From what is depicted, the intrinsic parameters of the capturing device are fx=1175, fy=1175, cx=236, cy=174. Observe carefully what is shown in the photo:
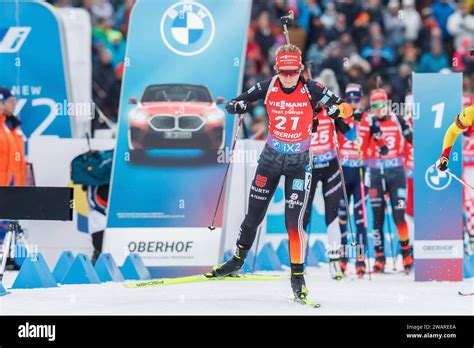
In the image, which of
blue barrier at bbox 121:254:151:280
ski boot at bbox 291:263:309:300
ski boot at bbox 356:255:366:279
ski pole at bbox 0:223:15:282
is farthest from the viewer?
ski boot at bbox 356:255:366:279

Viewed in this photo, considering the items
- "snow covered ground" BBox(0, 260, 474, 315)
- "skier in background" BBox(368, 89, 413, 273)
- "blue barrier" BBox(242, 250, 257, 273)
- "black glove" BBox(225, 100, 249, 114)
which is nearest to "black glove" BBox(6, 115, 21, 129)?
"snow covered ground" BBox(0, 260, 474, 315)

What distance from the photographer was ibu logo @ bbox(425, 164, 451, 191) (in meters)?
13.2

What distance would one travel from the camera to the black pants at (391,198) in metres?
14.6

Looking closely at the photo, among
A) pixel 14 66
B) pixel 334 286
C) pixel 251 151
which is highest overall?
pixel 14 66

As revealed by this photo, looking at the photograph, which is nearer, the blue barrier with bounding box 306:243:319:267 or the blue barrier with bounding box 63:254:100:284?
the blue barrier with bounding box 63:254:100:284

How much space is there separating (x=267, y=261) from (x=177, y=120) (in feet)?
7.07

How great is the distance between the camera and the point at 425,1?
71.9 ft

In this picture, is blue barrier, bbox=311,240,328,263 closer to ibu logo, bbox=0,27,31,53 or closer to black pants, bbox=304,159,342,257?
black pants, bbox=304,159,342,257

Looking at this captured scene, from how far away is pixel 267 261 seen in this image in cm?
1484

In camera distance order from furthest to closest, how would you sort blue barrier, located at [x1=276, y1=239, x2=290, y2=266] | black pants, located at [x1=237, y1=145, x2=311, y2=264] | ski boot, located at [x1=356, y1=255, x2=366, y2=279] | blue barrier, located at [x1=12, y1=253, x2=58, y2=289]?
blue barrier, located at [x1=276, y1=239, x2=290, y2=266] < ski boot, located at [x1=356, y1=255, x2=366, y2=279] < blue barrier, located at [x1=12, y1=253, x2=58, y2=289] < black pants, located at [x1=237, y1=145, x2=311, y2=264]

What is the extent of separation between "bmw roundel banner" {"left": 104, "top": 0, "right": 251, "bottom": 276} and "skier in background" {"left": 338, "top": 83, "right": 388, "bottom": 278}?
1.47 metres
